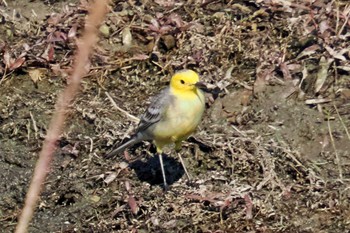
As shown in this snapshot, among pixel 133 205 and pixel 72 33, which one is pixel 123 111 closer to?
pixel 72 33

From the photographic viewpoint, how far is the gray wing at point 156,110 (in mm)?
6102

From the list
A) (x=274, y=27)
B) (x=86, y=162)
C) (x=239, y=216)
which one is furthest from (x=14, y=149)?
(x=274, y=27)

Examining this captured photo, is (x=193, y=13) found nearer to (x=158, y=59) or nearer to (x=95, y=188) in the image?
(x=158, y=59)

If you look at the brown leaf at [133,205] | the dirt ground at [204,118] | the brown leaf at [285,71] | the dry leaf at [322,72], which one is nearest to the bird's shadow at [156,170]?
the dirt ground at [204,118]

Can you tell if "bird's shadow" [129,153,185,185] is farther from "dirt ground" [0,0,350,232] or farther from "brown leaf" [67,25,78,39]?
"brown leaf" [67,25,78,39]

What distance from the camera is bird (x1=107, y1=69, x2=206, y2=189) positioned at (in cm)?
596

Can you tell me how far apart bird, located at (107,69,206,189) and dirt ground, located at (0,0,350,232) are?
46cm

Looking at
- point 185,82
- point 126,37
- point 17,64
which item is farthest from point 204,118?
point 17,64

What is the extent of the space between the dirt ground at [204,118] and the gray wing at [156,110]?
1.71 ft

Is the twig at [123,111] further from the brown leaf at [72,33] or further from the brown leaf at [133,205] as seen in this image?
the brown leaf at [133,205]

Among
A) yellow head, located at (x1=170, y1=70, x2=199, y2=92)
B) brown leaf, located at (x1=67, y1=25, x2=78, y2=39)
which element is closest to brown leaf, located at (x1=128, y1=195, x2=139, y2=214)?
yellow head, located at (x1=170, y1=70, x2=199, y2=92)

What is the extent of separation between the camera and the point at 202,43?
7883 millimetres

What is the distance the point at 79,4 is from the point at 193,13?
122cm

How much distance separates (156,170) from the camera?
6.58 metres
